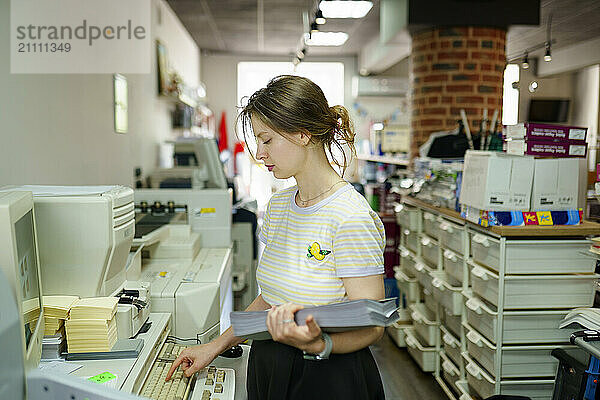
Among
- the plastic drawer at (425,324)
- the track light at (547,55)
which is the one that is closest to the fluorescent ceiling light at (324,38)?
the track light at (547,55)

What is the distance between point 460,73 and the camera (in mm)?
4895

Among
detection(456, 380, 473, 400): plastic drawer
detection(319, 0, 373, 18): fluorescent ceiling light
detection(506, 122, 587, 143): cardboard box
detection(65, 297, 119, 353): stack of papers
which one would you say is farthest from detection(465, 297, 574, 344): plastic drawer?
detection(319, 0, 373, 18): fluorescent ceiling light

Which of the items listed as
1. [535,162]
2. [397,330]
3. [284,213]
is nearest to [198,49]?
[397,330]

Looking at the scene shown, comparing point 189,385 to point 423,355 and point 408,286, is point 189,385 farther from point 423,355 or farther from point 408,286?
point 408,286

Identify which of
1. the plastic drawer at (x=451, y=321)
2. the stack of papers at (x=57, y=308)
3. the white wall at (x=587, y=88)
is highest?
the white wall at (x=587, y=88)

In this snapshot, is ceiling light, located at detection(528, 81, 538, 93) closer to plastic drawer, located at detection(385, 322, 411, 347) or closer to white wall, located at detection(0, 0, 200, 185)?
plastic drawer, located at detection(385, 322, 411, 347)

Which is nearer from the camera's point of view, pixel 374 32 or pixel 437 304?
pixel 437 304

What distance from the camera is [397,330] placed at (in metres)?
4.50

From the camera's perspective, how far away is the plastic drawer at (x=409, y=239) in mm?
4273

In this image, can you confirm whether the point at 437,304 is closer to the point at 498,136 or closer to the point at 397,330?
the point at 397,330

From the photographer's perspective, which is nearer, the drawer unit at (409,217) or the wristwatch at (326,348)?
the wristwatch at (326,348)

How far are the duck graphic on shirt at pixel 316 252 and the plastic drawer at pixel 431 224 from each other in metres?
2.34

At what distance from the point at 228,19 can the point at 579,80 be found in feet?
15.0

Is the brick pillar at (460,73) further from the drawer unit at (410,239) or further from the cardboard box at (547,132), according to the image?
the cardboard box at (547,132)
